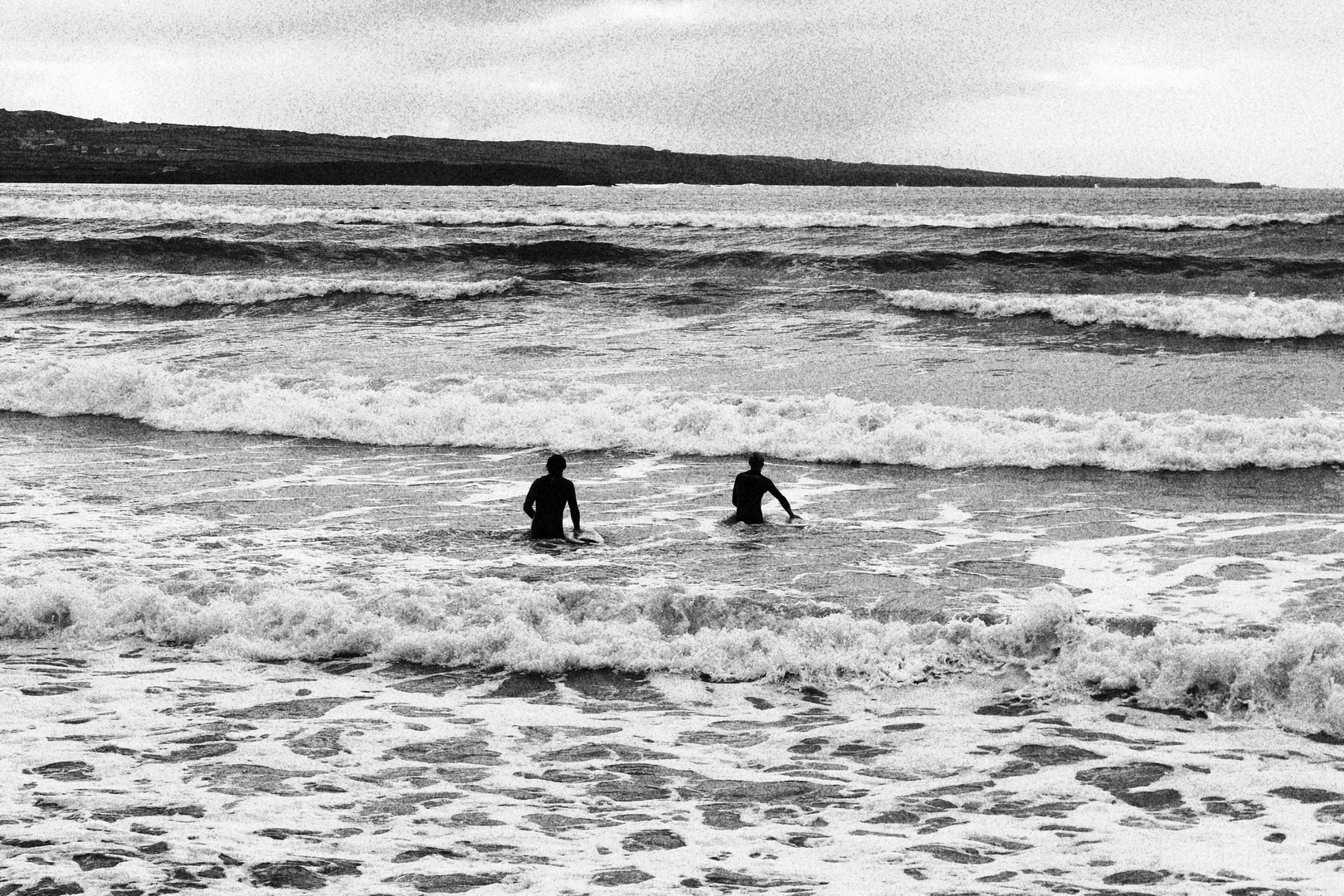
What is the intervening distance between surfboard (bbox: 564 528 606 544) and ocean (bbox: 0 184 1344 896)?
0.79 ft

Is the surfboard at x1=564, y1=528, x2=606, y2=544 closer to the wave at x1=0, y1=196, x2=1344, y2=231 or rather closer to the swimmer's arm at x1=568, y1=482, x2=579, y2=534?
the swimmer's arm at x1=568, y1=482, x2=579, y2=534

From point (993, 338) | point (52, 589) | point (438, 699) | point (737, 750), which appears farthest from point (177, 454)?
point (993, 338)

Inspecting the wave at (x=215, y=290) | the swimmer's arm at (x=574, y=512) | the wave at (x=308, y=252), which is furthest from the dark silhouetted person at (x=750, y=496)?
the wave at (x=308, y=252)

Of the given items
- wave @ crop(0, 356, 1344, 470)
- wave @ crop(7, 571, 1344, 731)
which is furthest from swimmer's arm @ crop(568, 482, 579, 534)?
wave @ crop(0, 356, 1344, 470)

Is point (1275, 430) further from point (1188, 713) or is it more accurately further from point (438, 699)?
point (438, 699)

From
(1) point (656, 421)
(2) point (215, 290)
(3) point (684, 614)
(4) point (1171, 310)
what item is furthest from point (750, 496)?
(2) point (215, 290)

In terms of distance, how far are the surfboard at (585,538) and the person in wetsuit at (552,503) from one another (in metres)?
0.05

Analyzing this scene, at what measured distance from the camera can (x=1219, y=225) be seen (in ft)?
126

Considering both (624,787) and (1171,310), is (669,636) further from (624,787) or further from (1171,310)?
(1171,310)

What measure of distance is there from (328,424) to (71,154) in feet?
316

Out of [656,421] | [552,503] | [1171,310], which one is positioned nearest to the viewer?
[552,503]

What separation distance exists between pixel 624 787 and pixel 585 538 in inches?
180

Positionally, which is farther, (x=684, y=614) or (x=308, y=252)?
(x=308, y=252)

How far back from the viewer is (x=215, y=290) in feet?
89.9
